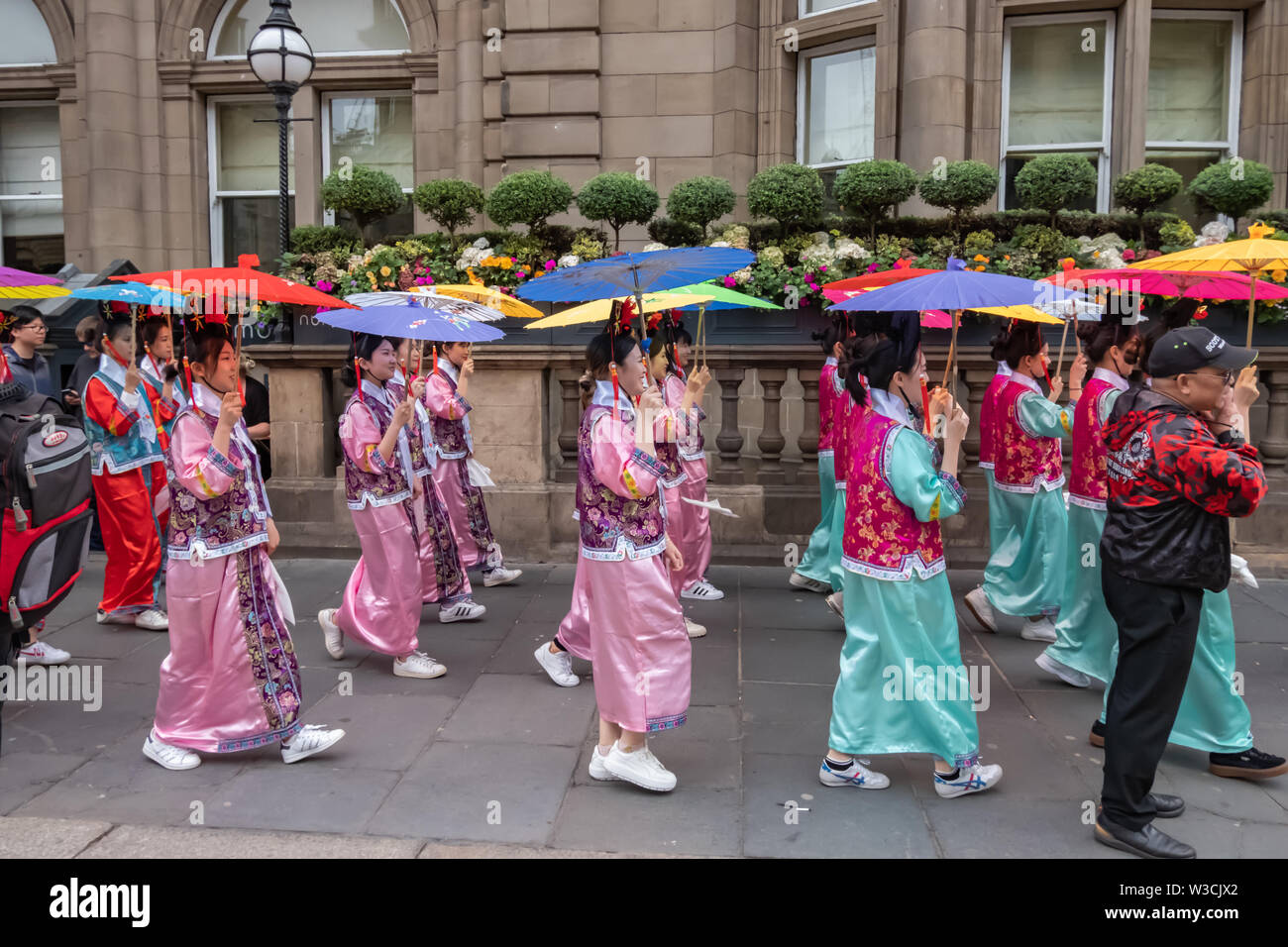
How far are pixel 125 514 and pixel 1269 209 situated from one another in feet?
34.1

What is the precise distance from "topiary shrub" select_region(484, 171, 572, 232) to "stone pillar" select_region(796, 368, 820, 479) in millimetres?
2785

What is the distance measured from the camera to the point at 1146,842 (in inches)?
144

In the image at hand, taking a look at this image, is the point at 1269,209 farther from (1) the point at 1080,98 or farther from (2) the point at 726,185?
(2) the point at 726,185

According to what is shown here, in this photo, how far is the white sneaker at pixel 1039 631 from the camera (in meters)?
6.43

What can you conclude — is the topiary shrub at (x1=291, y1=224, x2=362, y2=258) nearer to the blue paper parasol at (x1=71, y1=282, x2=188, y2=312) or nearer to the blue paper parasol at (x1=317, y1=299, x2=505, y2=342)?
the blue paper parasol at (x1=317, y1=299, x2=505, y2=342)

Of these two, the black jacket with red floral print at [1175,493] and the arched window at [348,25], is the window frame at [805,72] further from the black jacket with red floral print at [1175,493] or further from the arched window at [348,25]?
the black jacket with red floral print at [1175,493]

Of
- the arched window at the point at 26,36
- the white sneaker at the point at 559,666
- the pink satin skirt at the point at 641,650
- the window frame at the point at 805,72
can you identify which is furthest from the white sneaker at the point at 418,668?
the arched window at the point at 26,36

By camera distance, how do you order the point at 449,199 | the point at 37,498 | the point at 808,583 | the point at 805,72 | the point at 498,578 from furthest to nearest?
the point at 805,72
the point at 449,199
the point at 498,578
the point at 808,583
the point at 37,498

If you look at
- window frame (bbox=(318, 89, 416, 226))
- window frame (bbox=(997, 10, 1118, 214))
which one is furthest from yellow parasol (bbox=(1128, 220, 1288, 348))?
window frame (bbox=(318, 89, 416, 226))

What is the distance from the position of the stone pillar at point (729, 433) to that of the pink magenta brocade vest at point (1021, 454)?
8.24ft

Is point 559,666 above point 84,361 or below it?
below

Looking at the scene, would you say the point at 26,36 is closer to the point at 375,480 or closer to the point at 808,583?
the point at 375,480

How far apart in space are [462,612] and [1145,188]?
6798mm

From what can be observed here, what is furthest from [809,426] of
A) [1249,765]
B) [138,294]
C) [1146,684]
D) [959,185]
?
[138,294]
